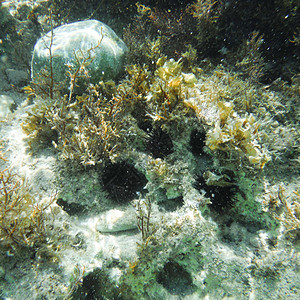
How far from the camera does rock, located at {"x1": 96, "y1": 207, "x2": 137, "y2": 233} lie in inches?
114

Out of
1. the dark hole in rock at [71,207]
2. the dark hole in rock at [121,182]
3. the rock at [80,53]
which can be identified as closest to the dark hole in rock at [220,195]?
the dark hole in rock at [121,182]

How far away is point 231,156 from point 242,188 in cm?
60

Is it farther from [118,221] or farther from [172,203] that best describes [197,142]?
[118,221]

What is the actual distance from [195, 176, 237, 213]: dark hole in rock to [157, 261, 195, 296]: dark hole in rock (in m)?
1.12

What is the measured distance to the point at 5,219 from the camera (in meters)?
2.37

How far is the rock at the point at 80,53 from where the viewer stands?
12.7 ft

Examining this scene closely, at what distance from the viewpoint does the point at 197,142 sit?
3289 mm

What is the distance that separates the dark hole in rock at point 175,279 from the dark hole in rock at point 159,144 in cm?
173

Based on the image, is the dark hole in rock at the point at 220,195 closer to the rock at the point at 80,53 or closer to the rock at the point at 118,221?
the rock at the point at 118,221

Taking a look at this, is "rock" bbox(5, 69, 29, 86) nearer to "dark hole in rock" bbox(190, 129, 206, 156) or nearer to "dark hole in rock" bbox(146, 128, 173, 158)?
"dark hole in rock" bbox(146, 128, 173, 158)

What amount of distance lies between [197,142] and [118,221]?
1913 millimetres

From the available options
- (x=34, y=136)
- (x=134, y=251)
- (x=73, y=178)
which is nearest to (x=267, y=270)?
(x=134, y=251)

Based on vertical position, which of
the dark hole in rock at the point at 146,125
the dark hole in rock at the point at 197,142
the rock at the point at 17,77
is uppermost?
the rock at the point at 17,77

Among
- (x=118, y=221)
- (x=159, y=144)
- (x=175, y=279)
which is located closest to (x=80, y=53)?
→ (x=159, y=144)
